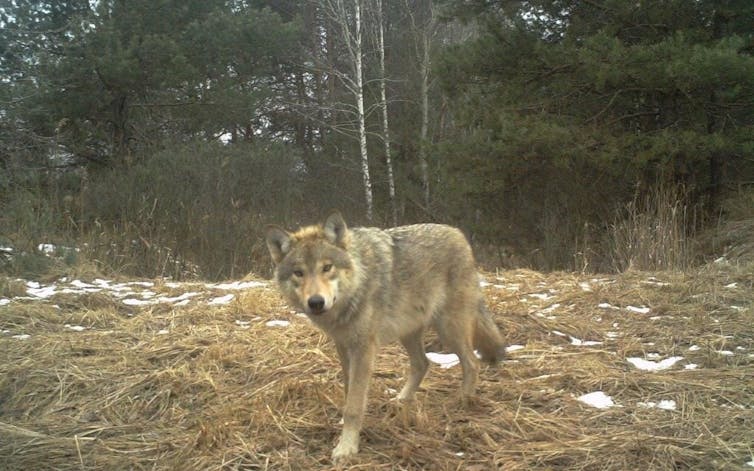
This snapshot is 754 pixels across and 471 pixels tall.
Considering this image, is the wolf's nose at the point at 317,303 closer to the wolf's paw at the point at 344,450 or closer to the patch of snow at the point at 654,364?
the wolf's paw at the point at 344,450

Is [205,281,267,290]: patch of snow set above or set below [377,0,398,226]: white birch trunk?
below

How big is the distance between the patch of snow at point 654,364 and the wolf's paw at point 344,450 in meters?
2.42

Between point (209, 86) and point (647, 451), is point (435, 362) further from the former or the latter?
point (209, 86)

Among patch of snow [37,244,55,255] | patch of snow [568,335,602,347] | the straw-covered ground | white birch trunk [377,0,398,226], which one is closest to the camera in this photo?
the straw-covered ground

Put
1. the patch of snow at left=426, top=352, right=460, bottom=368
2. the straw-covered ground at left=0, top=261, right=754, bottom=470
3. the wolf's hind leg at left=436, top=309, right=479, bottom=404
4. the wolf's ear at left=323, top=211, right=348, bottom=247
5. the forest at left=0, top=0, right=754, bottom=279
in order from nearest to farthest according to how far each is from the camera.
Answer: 1. the straw-covered ground at left=0, top=261, right=754, bottom=470
2. the wolf's ear at left=323, top=211, right=348, bottom=247
3. the wolf's hind leg at left=436, top=309, right=479, bottom=404
4. the patch of snow at left=426, top=352, right=460, bottom=368
5. the forest at left=0, top=0, right=754, bottom=279

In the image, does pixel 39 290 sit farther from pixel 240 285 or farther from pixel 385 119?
pixel 385 119

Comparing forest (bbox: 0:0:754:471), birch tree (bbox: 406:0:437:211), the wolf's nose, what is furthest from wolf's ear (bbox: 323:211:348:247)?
birch tree (bbox: 406:0:437:211)

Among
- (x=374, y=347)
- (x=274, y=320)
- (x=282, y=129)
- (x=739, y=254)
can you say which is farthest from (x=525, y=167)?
(x=282, y=129)

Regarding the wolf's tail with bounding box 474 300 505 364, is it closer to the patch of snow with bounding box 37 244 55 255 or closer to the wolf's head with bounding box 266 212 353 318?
the wolf's head with bounding box 266 212 353 318

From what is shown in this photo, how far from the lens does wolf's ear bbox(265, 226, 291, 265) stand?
373 cm

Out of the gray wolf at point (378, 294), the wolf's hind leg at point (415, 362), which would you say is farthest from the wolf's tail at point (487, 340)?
the wolf's hind leg at point (415, 362)

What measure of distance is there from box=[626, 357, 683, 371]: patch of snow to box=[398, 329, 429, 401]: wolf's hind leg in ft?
5.52

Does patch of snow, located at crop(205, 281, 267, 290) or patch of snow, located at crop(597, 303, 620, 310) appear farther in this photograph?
patch of snow, located at crop(205, 281, 267, 290)

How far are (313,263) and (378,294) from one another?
530mm
